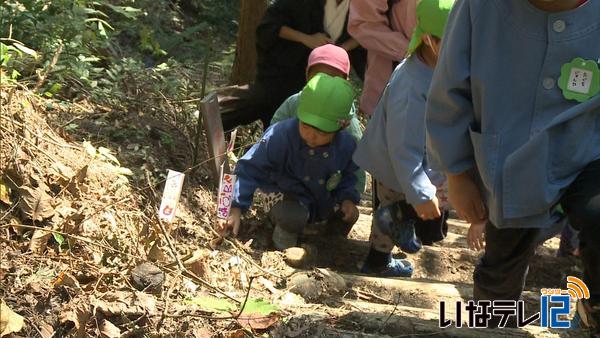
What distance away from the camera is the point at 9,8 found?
5473 mm

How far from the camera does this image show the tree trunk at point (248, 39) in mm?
6754

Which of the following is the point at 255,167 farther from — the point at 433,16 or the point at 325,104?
the point at 433,16

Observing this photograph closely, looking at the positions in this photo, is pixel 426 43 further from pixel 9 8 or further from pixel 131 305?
pixel 9 8

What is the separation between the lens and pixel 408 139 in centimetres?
405

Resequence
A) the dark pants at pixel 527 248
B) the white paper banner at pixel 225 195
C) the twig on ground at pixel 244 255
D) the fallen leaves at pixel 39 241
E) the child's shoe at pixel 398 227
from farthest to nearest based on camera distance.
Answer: the child's shoe at pixel 398 227 → the white paper banner at pixel 225 195 → the twig on ground at pixel 244 255 → the fallen leaves at pixel 39 241 → the dark pants at pixel 527 248

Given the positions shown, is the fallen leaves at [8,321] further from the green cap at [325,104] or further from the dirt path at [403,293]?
the green cap at [325,104]

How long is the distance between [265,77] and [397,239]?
1977mm

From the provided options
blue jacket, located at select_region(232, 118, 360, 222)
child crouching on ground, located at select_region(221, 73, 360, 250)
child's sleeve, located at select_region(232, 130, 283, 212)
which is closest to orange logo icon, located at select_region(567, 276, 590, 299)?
child crouching on ground, located at select_region(221, 73, 360, 250)

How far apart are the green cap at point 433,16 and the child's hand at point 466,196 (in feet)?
3.69

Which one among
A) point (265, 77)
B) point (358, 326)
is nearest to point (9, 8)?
point (265, 77)

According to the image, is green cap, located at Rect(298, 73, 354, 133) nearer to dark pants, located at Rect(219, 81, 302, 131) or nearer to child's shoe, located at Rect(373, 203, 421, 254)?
A: child's shoe, located at Rect(373, 203, 421, 254)

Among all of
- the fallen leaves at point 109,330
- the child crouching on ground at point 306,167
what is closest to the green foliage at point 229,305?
the fallen leaves at point 109,330

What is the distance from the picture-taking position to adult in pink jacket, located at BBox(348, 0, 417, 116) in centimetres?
518

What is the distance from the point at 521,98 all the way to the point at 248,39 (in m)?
4.29
